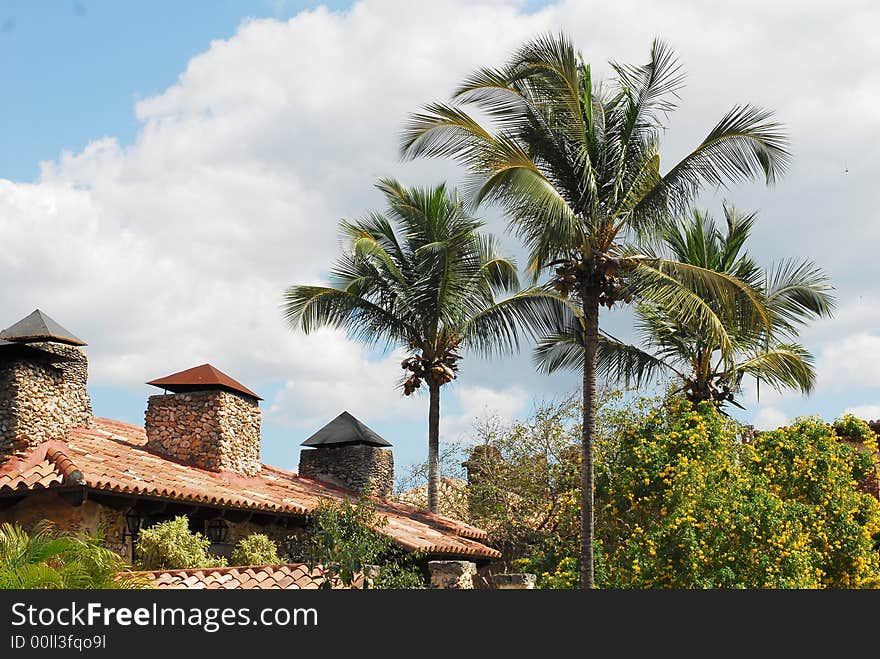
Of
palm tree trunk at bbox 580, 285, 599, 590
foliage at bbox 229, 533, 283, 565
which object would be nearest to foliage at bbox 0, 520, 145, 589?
foliage at bbox 229, 533, 283, 565

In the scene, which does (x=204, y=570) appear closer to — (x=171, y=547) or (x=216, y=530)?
(x=171, y=547)

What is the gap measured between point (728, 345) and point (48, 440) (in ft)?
37.2

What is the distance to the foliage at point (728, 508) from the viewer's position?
53.3 ft

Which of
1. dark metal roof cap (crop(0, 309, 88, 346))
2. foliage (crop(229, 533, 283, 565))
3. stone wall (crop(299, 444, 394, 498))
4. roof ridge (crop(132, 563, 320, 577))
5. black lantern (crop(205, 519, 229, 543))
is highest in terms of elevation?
dark metal roof cap (crop(0, 309, 88, 346))

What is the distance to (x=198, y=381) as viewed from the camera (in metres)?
19.0

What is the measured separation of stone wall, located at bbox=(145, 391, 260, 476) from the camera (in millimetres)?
18734

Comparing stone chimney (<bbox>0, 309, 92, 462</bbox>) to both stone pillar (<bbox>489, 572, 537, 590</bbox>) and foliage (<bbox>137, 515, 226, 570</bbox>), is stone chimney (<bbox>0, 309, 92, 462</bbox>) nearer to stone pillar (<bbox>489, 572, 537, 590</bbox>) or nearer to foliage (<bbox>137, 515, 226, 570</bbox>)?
foliage (<bbox>137, 515, 226, 570</bbox>)

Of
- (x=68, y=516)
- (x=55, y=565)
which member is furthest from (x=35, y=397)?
(x=55, y=565)

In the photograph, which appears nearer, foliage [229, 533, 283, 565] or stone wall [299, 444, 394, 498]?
foliage [229, 533, 283, 565]

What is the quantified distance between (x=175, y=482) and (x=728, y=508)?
29.8ft

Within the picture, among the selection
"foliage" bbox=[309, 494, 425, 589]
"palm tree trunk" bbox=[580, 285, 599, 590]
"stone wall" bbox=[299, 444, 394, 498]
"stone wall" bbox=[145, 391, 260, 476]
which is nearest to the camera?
"foliage" bbox=[309, 494, 425, 589]

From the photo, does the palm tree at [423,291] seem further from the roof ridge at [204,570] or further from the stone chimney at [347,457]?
the roof ridge at [204,570]

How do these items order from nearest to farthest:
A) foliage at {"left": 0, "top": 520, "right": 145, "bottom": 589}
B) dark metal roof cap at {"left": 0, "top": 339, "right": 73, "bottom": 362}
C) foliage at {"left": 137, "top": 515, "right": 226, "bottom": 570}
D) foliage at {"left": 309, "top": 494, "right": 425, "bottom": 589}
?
foliage at {"left": 0, "top": 520, "right": 145, "bottom": 589} → foliage at {"left": 309, "top": 494, "right": 425, "bottom": 589} → foliage at {"left": 137, "top": 515, "right": 226, "bottom": 570} → dark metal roof cap at {"left": 0, "top": 339, "right": 73, "bottom": 362}

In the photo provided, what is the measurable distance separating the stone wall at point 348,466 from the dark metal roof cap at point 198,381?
606cm
